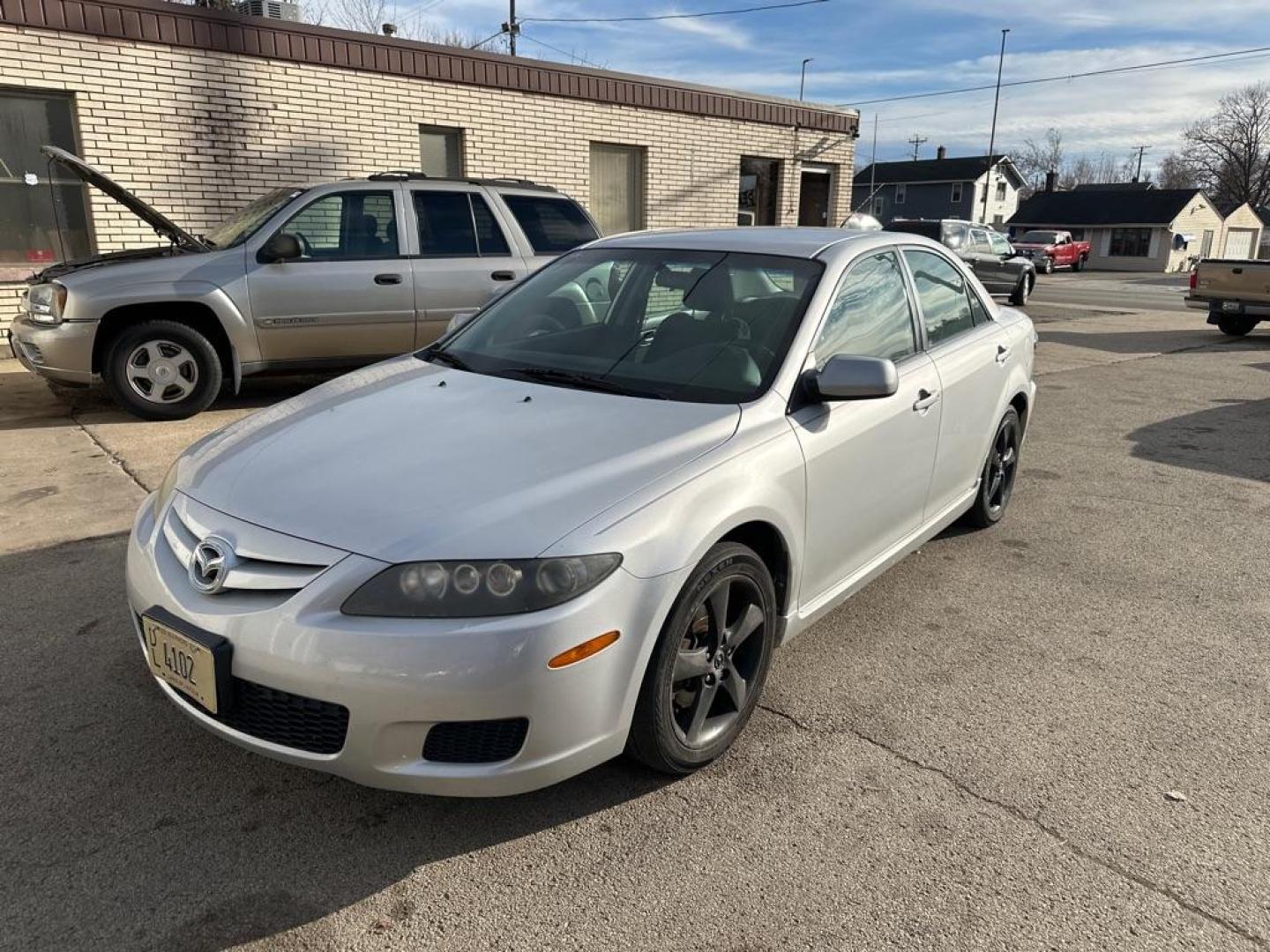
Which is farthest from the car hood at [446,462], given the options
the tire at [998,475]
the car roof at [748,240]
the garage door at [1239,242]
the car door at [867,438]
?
the garage door at [1239,242]

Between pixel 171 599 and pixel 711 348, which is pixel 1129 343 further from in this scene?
pixel 171 599

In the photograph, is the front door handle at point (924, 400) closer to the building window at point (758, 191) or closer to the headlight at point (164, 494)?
the headlight at point (164, 494)

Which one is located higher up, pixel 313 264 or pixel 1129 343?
pixel 313 264

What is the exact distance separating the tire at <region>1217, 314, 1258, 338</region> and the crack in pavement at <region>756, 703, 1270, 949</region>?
15.0 meters

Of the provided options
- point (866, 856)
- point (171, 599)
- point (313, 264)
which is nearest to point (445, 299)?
point (313, 264)

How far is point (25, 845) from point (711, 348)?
2.51m

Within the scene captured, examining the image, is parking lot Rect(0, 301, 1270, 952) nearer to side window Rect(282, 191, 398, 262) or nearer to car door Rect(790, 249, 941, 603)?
car door Rect(790, 249, 941, 603)

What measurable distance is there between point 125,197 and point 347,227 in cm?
161

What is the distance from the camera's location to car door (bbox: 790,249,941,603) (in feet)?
10.3

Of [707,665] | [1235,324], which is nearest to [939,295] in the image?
[707,665]

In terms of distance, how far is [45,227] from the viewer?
9547 millimetres

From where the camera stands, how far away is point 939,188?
6394 cm

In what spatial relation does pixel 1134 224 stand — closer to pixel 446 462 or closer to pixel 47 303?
pixel 47 303

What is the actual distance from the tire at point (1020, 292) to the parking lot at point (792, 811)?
17.7m
